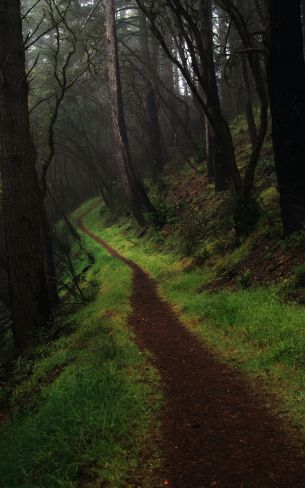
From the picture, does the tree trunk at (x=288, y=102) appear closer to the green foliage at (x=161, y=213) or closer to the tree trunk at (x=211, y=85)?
the tree trunk at (x=211, y=85)

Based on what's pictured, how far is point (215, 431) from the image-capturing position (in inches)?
167

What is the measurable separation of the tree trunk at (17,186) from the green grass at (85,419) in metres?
1.57

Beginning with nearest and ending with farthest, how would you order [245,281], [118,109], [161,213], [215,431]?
[215,431] → [245,281] → [161,213] → [118,109]

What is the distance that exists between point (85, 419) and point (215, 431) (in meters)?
1.20

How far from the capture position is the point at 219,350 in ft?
21.3

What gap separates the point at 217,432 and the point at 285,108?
19.9 ft

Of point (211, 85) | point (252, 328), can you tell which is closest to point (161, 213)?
point (211, 85)

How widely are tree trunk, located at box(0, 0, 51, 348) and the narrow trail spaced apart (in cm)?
312

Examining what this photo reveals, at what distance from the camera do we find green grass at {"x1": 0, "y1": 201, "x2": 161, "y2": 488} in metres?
3.72

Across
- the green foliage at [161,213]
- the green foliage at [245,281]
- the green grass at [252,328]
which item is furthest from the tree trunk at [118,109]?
the green foliage at [245,281]

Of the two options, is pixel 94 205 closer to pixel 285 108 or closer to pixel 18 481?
pixel 285 108

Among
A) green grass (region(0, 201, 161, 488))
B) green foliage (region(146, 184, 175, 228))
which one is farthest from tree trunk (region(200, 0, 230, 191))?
green grass (region(0, 201, 161, 488))

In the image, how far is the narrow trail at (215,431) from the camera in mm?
3549

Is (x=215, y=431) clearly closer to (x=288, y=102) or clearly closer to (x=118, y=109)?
(x=288, y=102)
